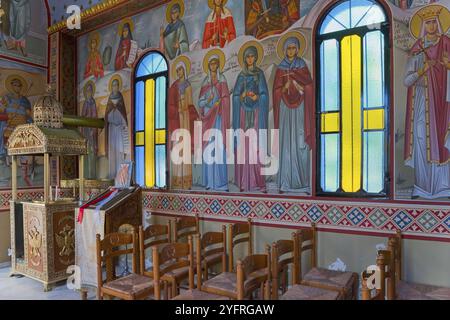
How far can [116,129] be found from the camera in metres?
6.18

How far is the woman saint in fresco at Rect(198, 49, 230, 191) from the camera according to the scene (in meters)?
4.81

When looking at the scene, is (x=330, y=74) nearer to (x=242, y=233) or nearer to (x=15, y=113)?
(x=242, y=233)

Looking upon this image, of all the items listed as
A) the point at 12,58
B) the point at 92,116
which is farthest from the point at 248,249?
the point at 12,58

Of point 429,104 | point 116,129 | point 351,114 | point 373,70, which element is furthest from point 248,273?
point 116,129

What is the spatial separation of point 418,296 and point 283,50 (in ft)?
9.54

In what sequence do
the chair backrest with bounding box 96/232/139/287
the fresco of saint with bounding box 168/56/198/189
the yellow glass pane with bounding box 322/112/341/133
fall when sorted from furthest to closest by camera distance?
the fresco of saint with bounding box 168/56/198/189 < the yellow glass pane with bounding box 322/112/341/133 < the chair backrest with bounding box 96/232/139/287

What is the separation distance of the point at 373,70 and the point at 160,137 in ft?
10.3

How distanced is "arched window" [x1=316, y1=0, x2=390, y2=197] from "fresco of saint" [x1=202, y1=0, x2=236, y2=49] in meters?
1.22

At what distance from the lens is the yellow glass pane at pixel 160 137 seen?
5.57 m

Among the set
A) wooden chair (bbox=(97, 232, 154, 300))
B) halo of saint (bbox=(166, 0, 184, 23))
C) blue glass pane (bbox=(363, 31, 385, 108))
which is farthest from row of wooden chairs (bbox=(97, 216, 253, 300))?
halo of saint (bbox=(166, 0, 184, 23))

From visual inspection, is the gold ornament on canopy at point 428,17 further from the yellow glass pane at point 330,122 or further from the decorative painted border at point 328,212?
the decorative painted border at point 328,212

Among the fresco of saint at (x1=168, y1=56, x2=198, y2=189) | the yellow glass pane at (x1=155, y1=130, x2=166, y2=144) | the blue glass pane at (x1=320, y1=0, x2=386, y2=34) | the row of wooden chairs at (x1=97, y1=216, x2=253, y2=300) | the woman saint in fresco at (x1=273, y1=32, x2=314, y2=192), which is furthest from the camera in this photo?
the yellow glass pane at (x1=155, y1=130, x2=166, y2=144)

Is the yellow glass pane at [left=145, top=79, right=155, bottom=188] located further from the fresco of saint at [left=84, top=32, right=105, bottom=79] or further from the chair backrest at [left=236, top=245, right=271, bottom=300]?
the chair backrest at [left=236, top=245, right=271, bottom=300]

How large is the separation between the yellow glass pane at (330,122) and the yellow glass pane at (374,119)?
29 cm
